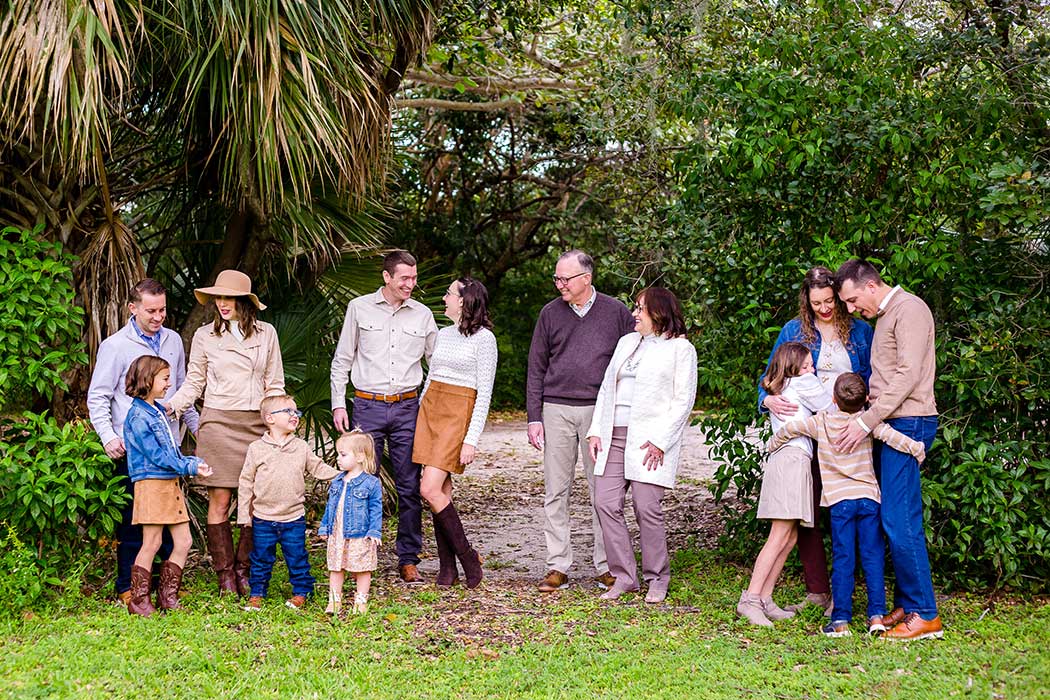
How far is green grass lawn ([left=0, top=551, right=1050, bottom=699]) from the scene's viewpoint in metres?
4.70

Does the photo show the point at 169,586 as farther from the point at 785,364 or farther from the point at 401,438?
the point at 785,364

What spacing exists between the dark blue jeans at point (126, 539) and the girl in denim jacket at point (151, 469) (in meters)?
→ 0.17

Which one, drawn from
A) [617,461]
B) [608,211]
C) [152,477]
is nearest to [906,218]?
[617,461]

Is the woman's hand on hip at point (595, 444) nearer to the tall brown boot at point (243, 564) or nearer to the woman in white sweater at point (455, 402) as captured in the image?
the woman in white sweater at point (455, 402)

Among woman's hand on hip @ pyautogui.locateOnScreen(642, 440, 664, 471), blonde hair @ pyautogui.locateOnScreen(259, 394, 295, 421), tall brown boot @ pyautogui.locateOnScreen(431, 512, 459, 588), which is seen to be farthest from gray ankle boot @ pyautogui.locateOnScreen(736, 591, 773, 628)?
blonde hair @ pyautogui.locateOnScreen(259, 394, 295, 421)

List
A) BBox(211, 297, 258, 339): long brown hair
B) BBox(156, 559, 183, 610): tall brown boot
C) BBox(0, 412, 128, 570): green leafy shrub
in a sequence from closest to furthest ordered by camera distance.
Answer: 1. BBox(0, 412, 128, 570): green leafy shrub
2. BBox(156, 559, 183, 610): tall brown boot
3. BBox(211, 297, 258, 339): long brown hair

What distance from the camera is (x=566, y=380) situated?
646 centimetres

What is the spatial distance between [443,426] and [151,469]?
65.9 inches

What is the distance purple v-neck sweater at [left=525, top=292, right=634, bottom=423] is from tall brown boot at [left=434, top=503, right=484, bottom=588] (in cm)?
75

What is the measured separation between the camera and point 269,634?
5363 millimetres

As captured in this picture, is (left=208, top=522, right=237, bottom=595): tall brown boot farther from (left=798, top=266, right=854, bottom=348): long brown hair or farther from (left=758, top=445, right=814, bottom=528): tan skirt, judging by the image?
(left=798, top=266, right=854, bottom=348): long brown hair

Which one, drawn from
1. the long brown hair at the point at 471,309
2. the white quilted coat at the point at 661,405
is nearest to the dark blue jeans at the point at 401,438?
the long brown hair at the point at 471,309

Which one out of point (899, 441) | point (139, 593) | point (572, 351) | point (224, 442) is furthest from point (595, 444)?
point (139, 593)

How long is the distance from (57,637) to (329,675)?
1.45 meters
